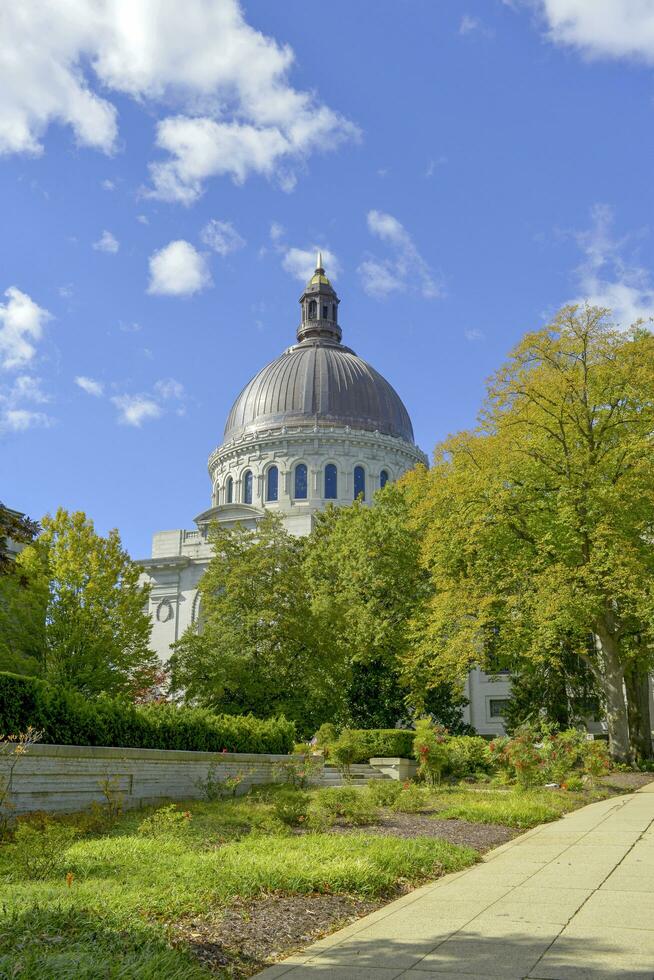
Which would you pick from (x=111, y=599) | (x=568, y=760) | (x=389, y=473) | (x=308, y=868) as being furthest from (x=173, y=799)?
(x=389, y=473)

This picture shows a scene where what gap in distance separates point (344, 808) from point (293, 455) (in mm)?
65091

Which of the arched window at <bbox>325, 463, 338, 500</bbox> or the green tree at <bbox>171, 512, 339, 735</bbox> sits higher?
the arched window at <bbox>325, 463, 338, 500</bbox>

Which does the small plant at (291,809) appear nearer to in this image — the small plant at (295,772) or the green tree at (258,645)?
the small plant at (295,772)

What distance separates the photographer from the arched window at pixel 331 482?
3125 inches

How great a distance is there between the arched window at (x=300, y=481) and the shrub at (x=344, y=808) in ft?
207

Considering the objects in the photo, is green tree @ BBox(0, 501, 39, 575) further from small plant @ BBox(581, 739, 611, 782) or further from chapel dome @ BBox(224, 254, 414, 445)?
chapel dome @ BBox(224, 254, 414, 445)

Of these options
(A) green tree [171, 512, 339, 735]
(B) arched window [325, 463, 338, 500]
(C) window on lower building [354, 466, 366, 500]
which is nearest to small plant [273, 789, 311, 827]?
(A) green tree [171, 512, 339, 735]

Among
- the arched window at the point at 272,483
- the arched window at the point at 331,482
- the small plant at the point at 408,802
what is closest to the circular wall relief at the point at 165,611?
the arched window at the point at 272,483

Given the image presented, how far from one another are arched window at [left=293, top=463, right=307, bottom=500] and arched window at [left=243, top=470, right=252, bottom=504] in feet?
15.1

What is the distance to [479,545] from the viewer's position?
2934cm

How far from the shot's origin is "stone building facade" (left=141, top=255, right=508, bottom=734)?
73.6 m

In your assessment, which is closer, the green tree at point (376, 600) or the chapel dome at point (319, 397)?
the green tree at point (376, 600)

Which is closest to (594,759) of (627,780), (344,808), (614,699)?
(627,780)

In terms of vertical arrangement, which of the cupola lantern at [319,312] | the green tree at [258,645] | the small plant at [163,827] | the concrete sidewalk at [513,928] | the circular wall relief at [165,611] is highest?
the cupola lantern at [319,312]
